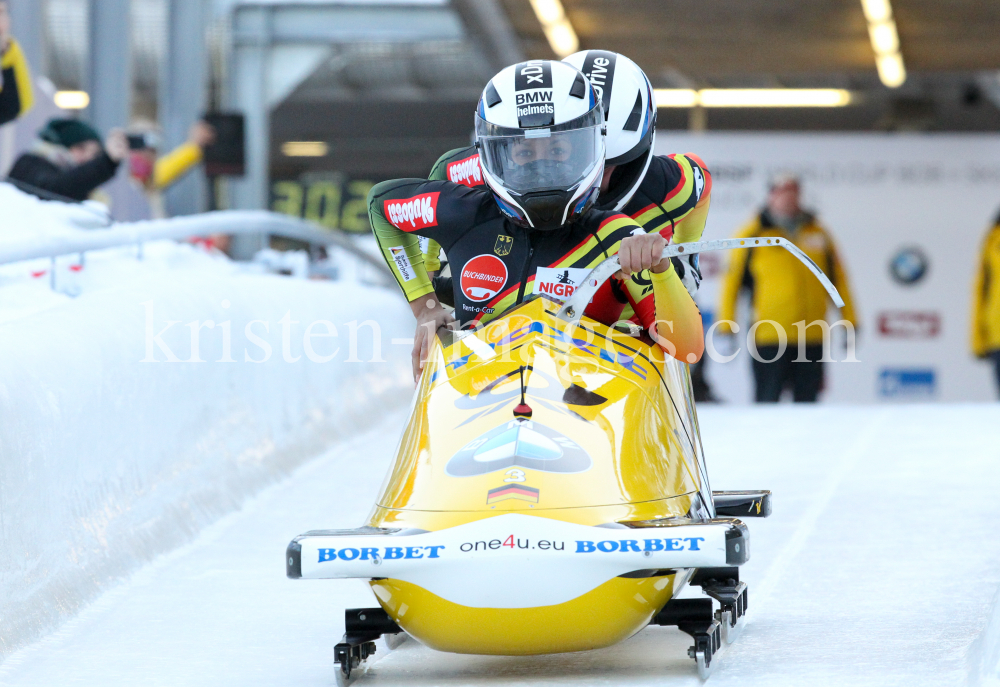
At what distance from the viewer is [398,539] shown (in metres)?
2.19

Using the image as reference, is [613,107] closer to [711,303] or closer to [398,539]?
[398,539]

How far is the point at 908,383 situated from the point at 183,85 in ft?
17.3

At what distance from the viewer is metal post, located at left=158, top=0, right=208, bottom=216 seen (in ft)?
30.6

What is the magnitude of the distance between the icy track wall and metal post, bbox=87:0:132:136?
7.60ft

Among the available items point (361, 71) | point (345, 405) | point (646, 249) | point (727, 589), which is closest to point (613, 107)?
point (646, 249)

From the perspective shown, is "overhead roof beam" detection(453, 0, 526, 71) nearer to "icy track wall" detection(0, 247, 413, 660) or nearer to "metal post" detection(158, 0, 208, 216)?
"metal post" detection(158, 0, 208, 216)

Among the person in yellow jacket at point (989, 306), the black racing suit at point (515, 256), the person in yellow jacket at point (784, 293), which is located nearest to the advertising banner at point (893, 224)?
the person in yellow jacket at point (784, 293)

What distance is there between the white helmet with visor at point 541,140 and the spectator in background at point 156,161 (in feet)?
11.6

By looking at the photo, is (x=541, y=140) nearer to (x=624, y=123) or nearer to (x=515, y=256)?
(x=515, y=256)

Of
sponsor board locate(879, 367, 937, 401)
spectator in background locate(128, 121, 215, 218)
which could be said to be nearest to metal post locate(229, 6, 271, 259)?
spectator in background locate(128, 121, 215, 218)

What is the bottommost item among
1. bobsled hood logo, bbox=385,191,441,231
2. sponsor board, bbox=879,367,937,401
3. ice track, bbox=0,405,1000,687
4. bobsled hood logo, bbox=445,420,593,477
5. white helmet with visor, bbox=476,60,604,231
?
ice track, bbox=0,405,1000,687

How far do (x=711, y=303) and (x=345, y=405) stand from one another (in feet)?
13.0

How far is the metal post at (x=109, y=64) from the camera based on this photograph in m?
7.98

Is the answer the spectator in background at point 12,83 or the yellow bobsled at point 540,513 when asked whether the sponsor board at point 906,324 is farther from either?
the yellow bobsled at point 540,513
